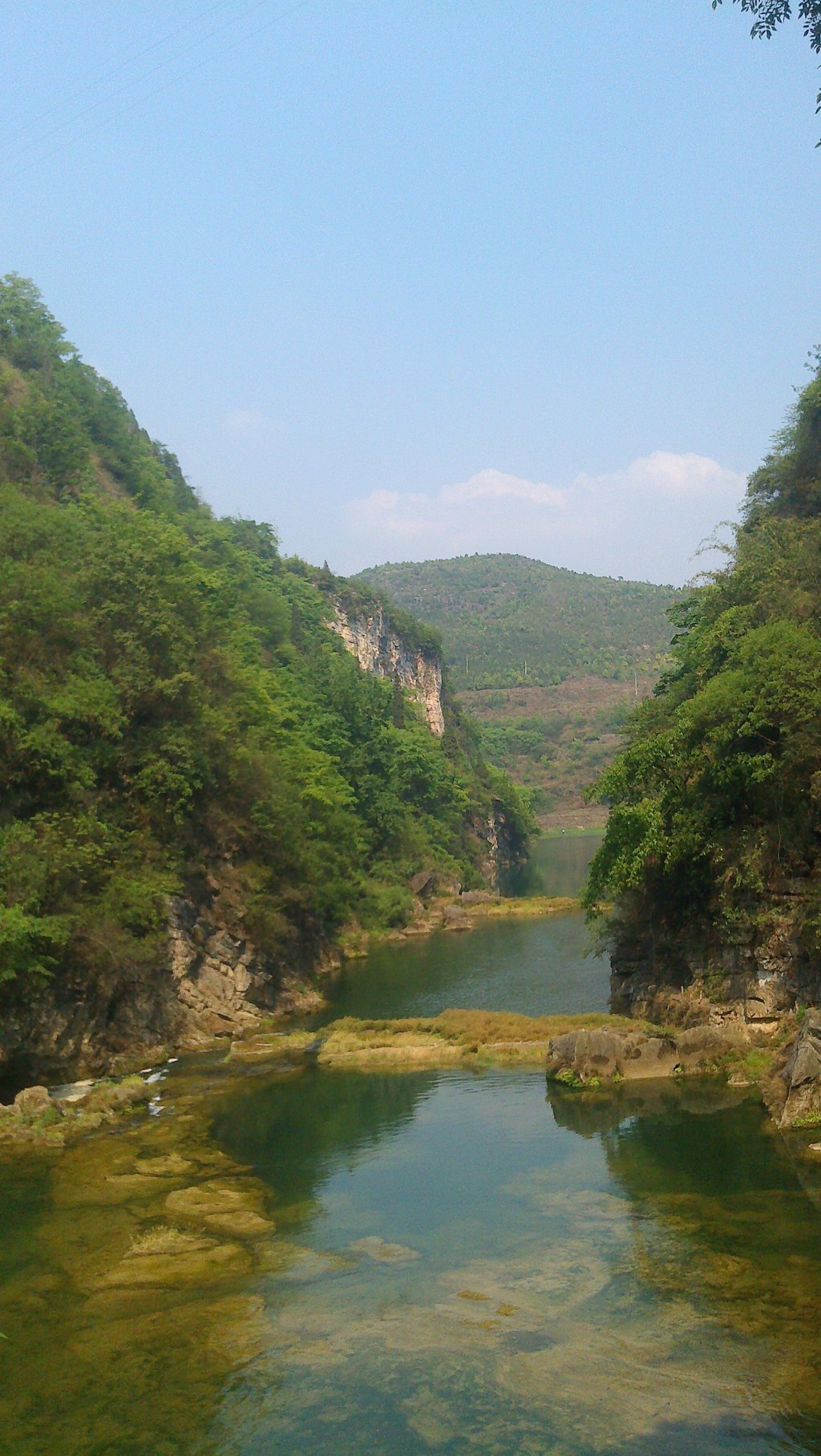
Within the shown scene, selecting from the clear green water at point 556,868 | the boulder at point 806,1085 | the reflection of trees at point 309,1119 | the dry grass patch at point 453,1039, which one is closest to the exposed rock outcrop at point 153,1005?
the dry grass patch at point 453,1039

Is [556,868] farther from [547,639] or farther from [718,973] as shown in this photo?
[547,639]

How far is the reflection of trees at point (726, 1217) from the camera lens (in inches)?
486

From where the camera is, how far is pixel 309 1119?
2506 centimetres

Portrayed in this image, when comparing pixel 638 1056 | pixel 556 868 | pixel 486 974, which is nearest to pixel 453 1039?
pixel 638 1056

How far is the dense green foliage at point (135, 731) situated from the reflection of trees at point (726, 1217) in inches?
500

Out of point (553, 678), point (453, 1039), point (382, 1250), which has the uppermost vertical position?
point (553, 678)

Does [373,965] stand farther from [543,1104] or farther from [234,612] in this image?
[543,1104]

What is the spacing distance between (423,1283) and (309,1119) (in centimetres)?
1022

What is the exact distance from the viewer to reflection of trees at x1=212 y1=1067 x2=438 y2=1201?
21656 millimetres

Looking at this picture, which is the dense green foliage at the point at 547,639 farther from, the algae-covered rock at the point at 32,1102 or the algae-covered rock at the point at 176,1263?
the algae-covered rock at the point at 176,1263

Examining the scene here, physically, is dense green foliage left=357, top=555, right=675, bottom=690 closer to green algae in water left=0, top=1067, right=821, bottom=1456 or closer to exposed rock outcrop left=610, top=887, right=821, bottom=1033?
exposed rock outcrop left=610, top=887, right=821, bottom=1033

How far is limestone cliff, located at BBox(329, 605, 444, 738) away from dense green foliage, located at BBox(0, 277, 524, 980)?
2976 centimetres

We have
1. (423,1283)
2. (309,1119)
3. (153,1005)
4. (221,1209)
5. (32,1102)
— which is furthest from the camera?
(153,1005)

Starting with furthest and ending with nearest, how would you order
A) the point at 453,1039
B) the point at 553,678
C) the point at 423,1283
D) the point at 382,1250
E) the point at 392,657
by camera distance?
the point at 553,678 < the point at 392,657 < the point at 453,1039 < the point at 382,1250 < the point at 423,1283
